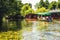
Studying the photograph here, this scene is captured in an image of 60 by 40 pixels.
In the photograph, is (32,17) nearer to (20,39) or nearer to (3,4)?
(3,4)

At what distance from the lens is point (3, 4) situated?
4978 cm

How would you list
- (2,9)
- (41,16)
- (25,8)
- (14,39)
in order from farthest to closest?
(25,8) < (41,16) < (2,9) < (14,39)

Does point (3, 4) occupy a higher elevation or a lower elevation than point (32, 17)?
higher

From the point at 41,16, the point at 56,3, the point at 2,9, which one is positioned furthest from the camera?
the point at 56,3

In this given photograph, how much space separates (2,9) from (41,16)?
21.5 m

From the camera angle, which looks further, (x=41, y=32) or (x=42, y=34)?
(x=41, y=32)

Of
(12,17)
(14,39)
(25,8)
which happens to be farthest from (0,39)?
(25,8)

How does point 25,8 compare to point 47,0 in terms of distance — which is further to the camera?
point 47,0

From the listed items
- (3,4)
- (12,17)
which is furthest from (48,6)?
(3,4)

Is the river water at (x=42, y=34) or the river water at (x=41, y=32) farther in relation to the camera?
the river water at (x=41, y=32)

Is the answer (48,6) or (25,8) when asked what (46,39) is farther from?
(48,6)

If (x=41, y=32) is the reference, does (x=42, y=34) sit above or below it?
above

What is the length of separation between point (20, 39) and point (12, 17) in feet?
196

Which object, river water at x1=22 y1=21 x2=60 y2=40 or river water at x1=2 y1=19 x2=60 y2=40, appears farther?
river water at x1=2 y1=19 x2=60 y2=40
